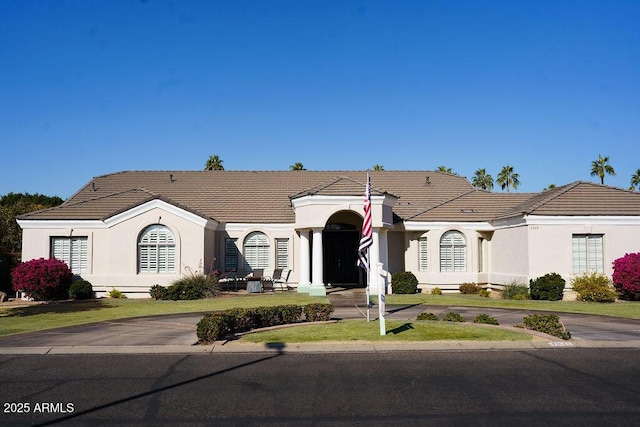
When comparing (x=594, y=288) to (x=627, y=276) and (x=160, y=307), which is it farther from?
(x=160, y=307)

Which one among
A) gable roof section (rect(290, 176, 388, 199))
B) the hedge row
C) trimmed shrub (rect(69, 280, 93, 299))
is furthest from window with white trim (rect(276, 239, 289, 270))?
the hedge row

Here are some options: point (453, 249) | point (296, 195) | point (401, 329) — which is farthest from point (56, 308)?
point (453, 249)

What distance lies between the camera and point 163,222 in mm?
25781

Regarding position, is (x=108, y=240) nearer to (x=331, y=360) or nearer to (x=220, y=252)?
(x=220, y=252)

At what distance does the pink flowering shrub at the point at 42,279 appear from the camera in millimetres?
24125

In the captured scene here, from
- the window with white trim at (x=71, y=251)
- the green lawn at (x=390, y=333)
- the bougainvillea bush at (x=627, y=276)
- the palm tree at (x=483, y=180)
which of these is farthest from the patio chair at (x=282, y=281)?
the palm tree at (x=483, y=180)

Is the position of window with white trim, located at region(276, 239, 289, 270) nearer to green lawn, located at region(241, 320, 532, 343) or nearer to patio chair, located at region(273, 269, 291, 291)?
patio chair, located at region(273, 269, 291, 291)

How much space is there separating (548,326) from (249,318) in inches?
282

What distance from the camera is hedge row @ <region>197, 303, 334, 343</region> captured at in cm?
1236

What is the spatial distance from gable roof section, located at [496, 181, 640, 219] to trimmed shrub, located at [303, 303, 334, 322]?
1274 cm

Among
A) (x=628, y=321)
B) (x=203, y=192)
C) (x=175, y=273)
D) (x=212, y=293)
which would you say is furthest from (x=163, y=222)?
(x=628, y=321)

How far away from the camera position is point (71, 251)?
88.1ft

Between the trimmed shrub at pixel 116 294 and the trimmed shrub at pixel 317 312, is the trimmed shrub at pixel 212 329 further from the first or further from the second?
the trimmed shrub at pixel 116 294

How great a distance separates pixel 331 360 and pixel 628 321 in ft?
34.1
